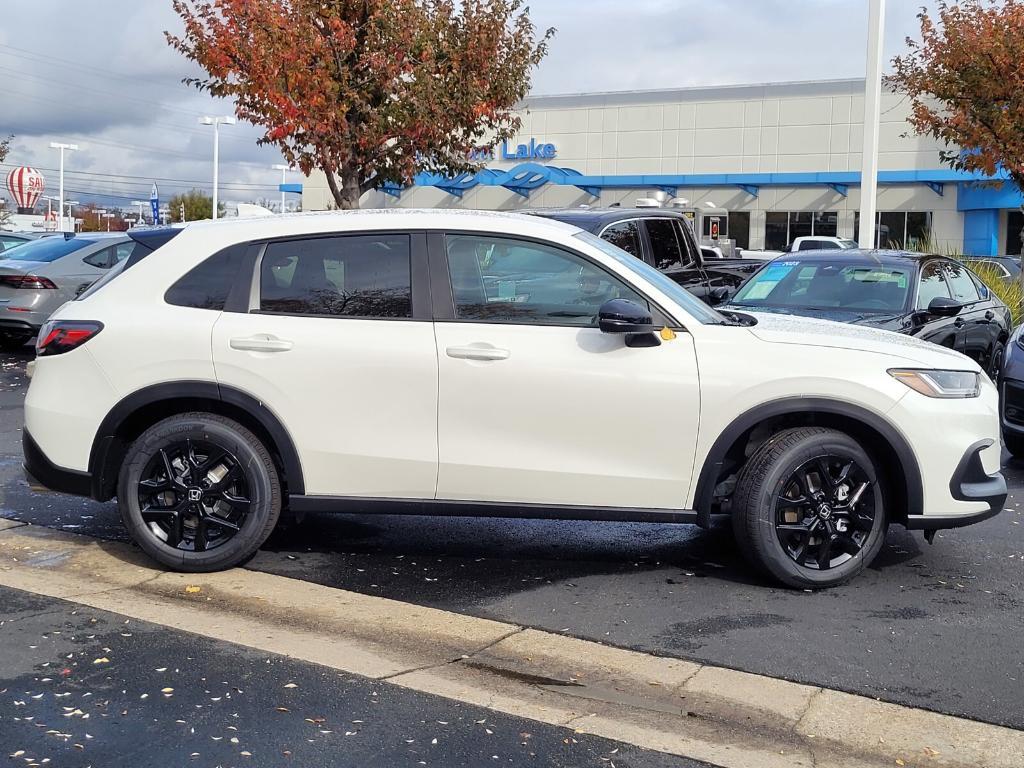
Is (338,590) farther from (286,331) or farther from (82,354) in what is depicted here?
(82,354)

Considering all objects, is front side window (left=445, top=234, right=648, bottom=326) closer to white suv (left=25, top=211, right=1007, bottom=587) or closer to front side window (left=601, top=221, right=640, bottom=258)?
white suv (left=25, top=211, right=1007, bottom=587)

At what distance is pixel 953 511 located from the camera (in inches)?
211

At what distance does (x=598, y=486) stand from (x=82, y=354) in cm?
246

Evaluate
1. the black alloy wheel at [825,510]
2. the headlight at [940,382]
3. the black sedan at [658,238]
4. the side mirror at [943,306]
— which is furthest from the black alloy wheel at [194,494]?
the side mirror at [943,306]

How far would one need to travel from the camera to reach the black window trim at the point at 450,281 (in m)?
5.39

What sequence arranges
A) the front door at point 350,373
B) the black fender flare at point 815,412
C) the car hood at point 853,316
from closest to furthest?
the black fender flare at point 815,412 < the front door at point 350,373 < the car hood at point 853,316

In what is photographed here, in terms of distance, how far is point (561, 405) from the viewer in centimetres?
531

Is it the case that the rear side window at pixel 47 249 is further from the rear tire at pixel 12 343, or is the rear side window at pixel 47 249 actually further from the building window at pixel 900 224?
the building window at pixel 900 224

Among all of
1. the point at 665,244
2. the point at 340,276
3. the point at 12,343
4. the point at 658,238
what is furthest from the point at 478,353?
the point at 12,343

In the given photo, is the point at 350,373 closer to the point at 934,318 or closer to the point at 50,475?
the point at 50,475

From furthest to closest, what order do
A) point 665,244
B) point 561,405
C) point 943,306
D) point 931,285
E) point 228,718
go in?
point 665,244
point 931,285
point 943,306
point 561,405
point 228,718

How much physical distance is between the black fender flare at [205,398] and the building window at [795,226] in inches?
1551

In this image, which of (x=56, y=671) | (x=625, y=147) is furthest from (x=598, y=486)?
(x=625, y=147)

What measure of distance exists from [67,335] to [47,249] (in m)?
10.8
